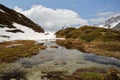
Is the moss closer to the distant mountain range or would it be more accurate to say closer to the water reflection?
the water reflection

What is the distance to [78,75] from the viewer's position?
36.6 metres

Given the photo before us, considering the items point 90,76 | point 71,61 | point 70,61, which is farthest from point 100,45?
point 90,76

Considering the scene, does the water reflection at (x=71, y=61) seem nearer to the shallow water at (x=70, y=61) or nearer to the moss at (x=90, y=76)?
the shallow water at (x=70, y=61)

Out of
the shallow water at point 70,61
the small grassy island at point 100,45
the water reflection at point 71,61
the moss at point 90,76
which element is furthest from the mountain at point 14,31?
the moss at point 90,76

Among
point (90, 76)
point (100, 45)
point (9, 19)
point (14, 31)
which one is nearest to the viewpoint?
point (90, 76)

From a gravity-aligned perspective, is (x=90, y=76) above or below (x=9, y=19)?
below

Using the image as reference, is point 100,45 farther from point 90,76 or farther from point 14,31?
point 14,31

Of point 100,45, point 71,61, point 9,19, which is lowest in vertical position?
point 71,61

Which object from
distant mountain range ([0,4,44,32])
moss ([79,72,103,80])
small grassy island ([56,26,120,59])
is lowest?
moss ([79,72,103,80])

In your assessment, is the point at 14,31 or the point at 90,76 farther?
the point at 14,31

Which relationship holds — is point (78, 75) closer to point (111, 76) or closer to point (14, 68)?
point (111, 76)

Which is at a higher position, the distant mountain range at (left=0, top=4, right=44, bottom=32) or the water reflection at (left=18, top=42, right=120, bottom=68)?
the distant mountain range at (left=0, top=4, right=44, bottom=32)

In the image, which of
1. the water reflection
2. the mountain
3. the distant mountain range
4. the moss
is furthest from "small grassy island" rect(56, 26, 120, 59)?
the distant mountain range

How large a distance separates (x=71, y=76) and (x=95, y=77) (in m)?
3.99
